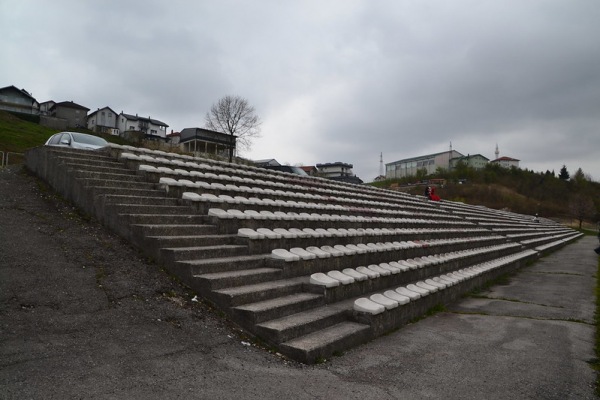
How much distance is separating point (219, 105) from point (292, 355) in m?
45.8

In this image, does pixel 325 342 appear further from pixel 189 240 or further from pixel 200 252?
pixel 189 240

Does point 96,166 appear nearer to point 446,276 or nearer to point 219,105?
point 446,276

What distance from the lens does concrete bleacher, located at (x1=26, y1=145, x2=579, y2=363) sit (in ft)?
13.3

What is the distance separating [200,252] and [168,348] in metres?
1.60

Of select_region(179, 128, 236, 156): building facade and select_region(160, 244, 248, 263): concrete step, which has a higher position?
select_region(179, 128, 236, 156): building facade

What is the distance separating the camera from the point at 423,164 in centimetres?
9825

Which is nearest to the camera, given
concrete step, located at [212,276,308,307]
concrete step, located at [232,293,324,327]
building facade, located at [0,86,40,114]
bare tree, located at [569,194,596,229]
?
concrete step, located at [232,293,324,327]

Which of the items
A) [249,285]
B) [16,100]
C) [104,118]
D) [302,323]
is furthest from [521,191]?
[16,100]

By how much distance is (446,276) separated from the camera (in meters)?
7.39

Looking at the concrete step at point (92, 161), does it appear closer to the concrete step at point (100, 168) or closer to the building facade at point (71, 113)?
the concrete step at point (100, 168)

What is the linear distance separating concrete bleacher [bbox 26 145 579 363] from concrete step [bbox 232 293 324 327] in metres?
0.01

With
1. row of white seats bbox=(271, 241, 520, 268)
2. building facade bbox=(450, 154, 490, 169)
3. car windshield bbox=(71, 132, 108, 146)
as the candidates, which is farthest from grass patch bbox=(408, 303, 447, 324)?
building facade bbox=(450, 154, 490, 169)

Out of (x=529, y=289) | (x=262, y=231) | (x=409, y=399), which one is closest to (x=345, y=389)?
(x=409, y=399)

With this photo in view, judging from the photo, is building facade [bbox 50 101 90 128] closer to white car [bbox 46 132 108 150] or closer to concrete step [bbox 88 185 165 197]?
white car [bbox 46 132 108 150]
